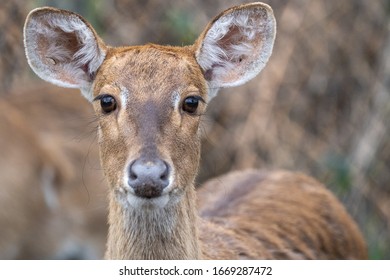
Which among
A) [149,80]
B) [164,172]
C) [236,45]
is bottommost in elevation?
[164,172]

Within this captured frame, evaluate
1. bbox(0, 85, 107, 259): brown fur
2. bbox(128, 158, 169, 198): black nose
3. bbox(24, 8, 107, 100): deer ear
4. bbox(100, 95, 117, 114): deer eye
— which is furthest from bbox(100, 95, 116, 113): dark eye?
bbox(0, 85, 107, 259): brown fur

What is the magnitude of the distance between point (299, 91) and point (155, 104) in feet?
18.6

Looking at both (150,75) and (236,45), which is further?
(236,45)

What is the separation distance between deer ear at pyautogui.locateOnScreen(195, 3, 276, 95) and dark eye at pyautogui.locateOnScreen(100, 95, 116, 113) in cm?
62

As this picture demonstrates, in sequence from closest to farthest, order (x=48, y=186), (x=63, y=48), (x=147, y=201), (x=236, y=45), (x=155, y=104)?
(x=147, y=201) < (x=155, y=104) < (x=63, y=48) < (x=236, y=45) < (x=48, y=186)

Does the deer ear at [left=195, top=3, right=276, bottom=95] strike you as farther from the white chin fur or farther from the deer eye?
the white chin fur

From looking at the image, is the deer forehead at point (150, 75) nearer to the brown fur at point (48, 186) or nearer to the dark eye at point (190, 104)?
the dark eye at point (190, 104)

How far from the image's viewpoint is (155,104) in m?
5.14

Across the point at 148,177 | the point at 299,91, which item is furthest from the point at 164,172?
the point at 299,91

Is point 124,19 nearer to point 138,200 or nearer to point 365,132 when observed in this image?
point 365,132

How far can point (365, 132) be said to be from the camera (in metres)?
10.3

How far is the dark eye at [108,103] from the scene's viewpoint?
5.25m

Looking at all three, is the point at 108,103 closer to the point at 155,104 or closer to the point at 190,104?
the point at 155,104

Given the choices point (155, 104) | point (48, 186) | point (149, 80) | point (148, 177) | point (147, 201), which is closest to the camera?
point (148, 177)
